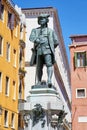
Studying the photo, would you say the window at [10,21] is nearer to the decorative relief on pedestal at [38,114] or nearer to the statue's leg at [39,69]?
the statue's leg at [39,69]

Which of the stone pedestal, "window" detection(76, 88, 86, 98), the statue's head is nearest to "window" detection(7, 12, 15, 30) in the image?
"window" detection(76, 88, 86, 98)

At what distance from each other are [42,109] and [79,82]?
3115 cm

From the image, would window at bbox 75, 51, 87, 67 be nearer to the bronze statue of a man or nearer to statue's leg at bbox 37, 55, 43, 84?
the bronze statue of a man

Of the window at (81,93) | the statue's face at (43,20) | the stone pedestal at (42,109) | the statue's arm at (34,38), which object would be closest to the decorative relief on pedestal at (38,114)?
the stone pedestal at (42,109)

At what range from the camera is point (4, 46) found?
31.4 metres

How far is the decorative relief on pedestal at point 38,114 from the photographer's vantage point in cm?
1036

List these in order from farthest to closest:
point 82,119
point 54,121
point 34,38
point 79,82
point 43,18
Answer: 1. point 79,82
2. point 82,119
3. point 43,18
4. point 34,38
5. point 54,121

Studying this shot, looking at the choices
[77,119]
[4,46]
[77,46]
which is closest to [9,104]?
[4,46]

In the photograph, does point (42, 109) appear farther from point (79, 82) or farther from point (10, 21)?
point (79, 82)

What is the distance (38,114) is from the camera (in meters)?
10.5

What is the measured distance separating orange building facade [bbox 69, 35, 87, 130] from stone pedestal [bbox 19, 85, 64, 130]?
2968cm

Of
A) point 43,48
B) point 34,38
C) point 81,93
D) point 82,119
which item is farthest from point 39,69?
point 81,93

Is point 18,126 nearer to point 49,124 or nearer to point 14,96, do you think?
point 14,96

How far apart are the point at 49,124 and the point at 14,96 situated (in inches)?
913
